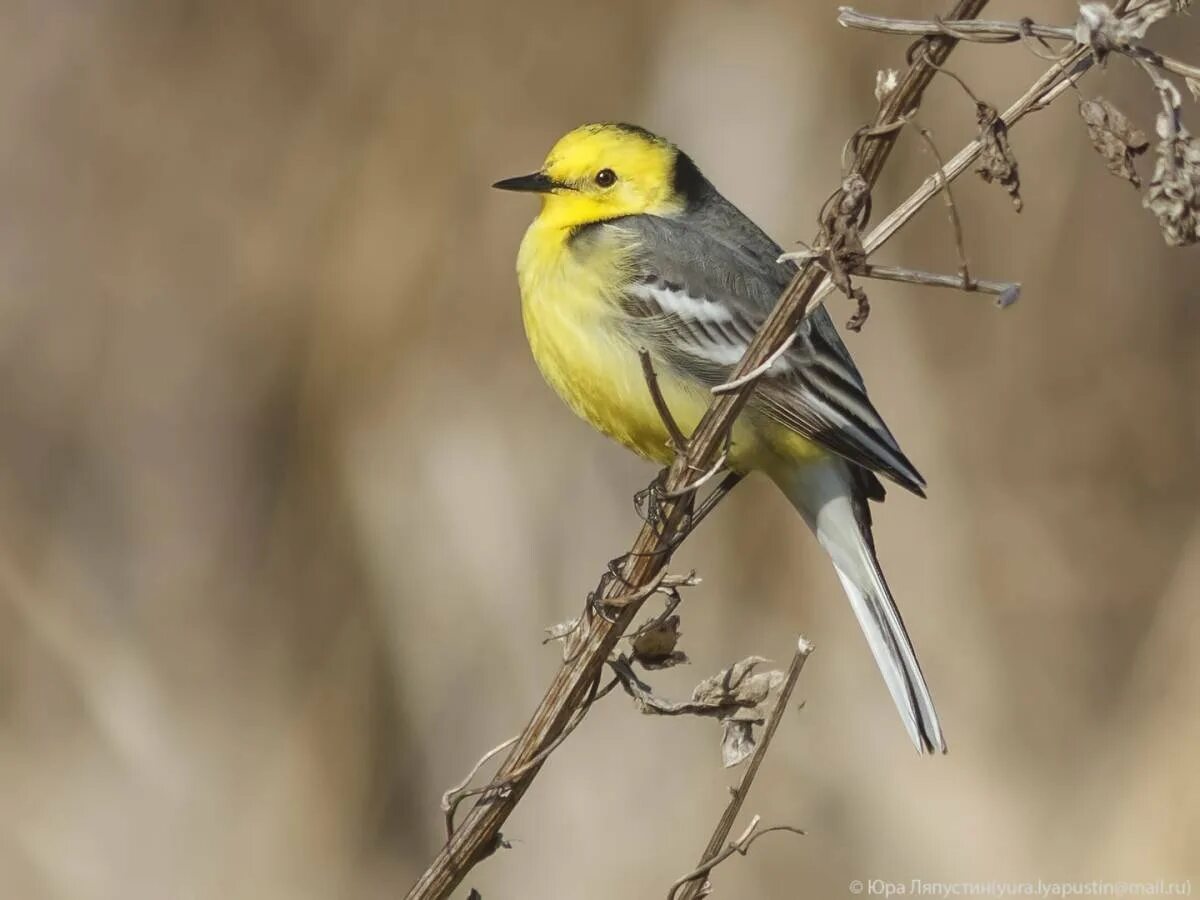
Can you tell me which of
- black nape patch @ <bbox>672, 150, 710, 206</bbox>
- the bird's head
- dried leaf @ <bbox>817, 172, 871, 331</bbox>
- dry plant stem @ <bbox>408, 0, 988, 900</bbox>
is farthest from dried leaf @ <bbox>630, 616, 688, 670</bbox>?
black nape patch @ <bbox>672, 150, 710, 206</bbox>

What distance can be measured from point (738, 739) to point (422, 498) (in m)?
3.47

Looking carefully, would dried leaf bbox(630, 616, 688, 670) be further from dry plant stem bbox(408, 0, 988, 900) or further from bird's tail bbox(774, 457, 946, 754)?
bird's tail bbox(774, 457, 946, 754)

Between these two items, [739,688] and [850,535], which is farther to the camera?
[850,535]

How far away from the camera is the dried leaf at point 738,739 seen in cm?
227

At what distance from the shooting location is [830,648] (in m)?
5.89

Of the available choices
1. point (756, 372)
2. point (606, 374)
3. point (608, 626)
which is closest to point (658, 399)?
point (756, 372)

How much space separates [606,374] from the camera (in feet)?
12.1

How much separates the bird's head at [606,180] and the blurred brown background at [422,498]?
1.35 metres

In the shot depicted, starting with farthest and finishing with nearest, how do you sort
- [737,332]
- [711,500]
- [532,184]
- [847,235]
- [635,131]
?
[635,131] → [532,184] → [737,332] → [711,500] → [847,235]

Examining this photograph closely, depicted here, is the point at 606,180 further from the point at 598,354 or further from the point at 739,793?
the point at 739,793

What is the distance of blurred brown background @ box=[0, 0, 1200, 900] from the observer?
218 inches

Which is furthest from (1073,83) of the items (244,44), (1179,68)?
(244,44)

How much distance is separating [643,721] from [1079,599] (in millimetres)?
2248

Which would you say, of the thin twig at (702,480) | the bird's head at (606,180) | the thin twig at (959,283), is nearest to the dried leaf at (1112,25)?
the thin twig at (959,283)
